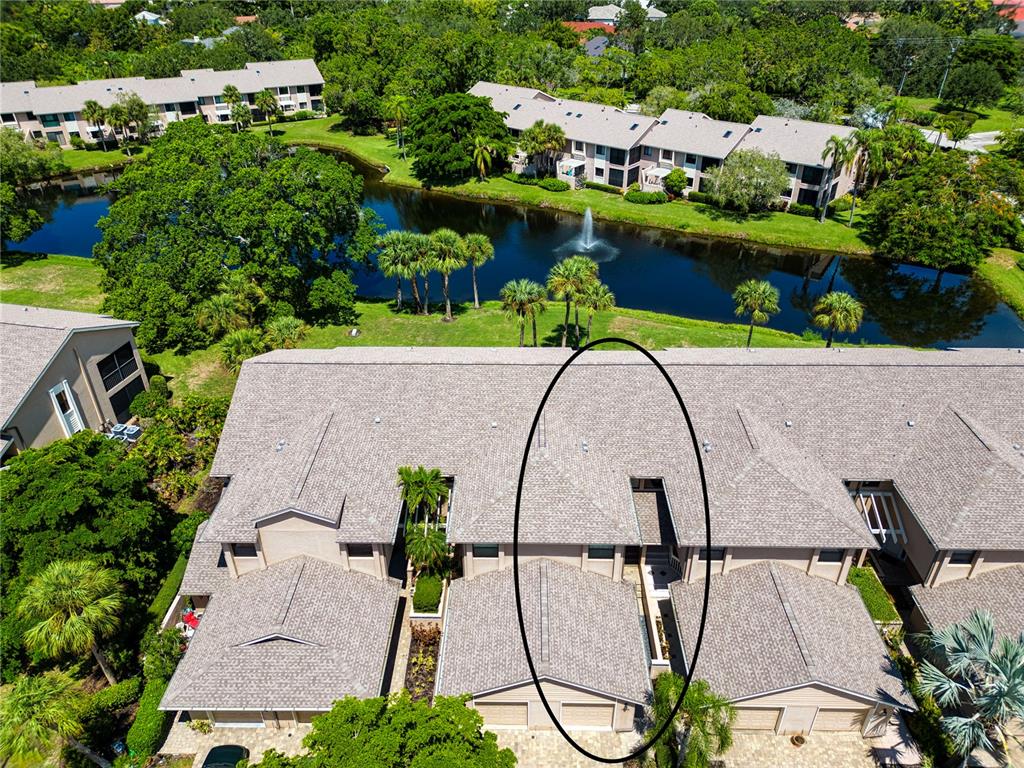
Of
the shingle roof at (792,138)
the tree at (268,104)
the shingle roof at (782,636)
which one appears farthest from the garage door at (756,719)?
the tree at (268,104)

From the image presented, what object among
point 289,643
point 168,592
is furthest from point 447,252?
point 289,643

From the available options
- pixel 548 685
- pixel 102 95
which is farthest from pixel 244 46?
pixel 548 685

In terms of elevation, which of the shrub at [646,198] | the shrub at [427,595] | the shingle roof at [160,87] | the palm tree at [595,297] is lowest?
the shrub at [427,595]

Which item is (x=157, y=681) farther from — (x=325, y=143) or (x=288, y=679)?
(x=325, y=143)

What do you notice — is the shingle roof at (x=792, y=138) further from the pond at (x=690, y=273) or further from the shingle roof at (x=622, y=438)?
the shingle roof at (x=622, y=438)

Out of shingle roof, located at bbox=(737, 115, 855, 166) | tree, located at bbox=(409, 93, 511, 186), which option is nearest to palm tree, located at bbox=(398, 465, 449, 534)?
tree, located at bbox=(409, 93, 511, 186)
